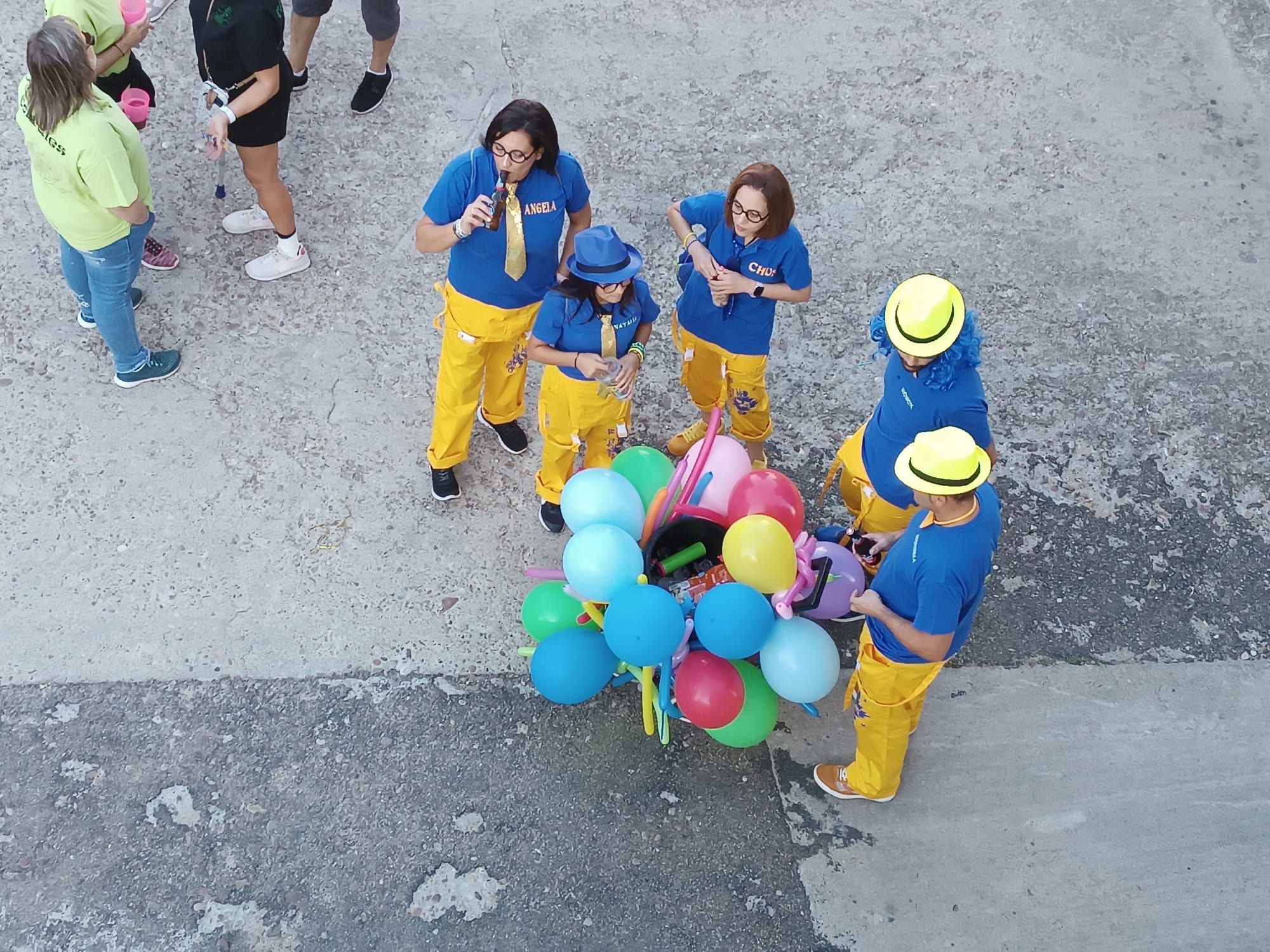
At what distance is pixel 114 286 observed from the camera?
464cm

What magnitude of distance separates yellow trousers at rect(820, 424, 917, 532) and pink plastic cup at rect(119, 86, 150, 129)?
369 cm

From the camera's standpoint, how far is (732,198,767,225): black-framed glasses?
403cm

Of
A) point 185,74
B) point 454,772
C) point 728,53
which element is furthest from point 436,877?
point 728,53

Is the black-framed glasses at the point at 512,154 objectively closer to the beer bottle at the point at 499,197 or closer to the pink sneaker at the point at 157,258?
the beer bottle at the point at 499,197

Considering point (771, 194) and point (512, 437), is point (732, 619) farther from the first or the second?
point (512, 437)

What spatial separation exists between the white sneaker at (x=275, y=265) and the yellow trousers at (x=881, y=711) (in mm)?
3514

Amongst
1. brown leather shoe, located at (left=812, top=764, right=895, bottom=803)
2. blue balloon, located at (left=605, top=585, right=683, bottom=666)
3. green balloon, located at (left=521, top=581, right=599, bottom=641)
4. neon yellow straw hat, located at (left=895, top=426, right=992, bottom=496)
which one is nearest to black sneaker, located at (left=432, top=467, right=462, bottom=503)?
green balloon, located at (left=521, top=581, right=599, bottom=641)

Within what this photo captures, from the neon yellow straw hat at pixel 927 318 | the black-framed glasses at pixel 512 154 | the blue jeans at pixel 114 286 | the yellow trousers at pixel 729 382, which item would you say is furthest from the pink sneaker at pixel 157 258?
the neon yellow straw hat at pixel 927 318

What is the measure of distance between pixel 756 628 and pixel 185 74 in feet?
16.6

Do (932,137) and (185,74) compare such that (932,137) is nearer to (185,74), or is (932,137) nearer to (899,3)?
(899,3)

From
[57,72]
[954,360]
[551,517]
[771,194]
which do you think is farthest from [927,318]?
[57,72]

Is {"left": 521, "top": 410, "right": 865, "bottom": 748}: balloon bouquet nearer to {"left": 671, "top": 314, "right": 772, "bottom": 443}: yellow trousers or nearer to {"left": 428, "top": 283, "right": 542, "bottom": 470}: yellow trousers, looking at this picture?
{"left": 671, "top": 314, "right": 772, "bottom": 443}: yellow trousers

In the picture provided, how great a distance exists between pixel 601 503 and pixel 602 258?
878mm

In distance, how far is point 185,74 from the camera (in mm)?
6332
